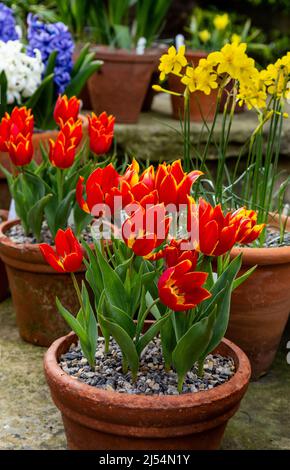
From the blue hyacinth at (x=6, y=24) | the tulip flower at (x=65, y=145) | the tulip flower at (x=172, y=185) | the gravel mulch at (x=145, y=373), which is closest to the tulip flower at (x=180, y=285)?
the tulip flower at (x=172, y=185)

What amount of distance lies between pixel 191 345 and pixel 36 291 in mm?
904

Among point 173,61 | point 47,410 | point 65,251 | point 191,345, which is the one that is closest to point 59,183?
point 173,61

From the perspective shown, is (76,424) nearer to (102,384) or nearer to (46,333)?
(102,384)

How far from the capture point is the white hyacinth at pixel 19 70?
2.86m

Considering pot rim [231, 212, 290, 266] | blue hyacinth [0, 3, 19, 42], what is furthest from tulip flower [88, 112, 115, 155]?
blue hyacinth [0, 3, 19, 42]

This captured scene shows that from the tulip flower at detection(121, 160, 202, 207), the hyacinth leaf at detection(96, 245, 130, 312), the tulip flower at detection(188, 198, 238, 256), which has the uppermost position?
the tulip flower at detection(121, 160, 202, 207)

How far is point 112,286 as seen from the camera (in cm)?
184

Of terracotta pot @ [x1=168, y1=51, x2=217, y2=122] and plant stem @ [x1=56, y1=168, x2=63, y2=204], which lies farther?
terracotta pot @ [x1=168, y1=51, x2=217, y2=122]

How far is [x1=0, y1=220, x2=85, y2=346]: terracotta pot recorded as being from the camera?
250 cm

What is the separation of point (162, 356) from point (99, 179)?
48 centimetres

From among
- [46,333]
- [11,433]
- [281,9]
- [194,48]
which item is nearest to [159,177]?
[11,433]

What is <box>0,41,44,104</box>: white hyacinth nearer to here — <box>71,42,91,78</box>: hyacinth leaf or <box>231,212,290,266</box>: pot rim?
<box>71,42,91,78</box>: hyacinth leaf

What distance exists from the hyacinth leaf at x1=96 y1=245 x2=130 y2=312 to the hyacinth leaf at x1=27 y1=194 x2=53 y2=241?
629 millimetres

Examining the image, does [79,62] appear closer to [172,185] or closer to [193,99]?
[193,99]
